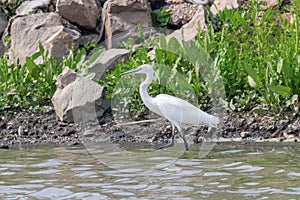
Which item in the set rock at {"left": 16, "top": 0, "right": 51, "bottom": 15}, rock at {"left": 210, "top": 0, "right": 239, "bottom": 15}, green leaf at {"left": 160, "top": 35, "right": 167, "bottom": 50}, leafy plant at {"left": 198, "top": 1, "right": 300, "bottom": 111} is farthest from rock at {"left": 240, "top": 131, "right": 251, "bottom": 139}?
rock at {"left": 16, "top": 0, "right": 51, "bottom": 15}

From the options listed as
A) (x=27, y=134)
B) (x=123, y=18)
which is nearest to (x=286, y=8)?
(x=123, y=18)

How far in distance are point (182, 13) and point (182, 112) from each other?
3155mm

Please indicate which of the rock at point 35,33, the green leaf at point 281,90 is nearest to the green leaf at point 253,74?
the green leaf at point 281,90

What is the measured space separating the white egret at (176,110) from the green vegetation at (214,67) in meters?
0.72

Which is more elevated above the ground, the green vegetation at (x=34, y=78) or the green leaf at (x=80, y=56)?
the green leaf at (x=80, y=56)

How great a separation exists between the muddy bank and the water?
0.33 metres

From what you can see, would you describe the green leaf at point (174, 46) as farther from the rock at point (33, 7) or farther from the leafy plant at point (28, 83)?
the rock at point (33, 7)

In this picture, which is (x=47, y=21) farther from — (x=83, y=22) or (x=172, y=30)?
(x=172, y=30)

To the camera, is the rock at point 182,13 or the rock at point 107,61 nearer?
the rock at point 107,61

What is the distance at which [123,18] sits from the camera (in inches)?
444

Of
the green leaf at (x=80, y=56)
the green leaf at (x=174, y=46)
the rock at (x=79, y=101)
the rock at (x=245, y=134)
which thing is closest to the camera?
the rock at (x=245, y=134)

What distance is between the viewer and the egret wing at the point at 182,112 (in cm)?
866

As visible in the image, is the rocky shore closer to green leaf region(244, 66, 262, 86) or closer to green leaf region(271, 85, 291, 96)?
green leaf region(271, 85, 291, 96)

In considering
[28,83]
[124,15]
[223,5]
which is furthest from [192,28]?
[28,83]
